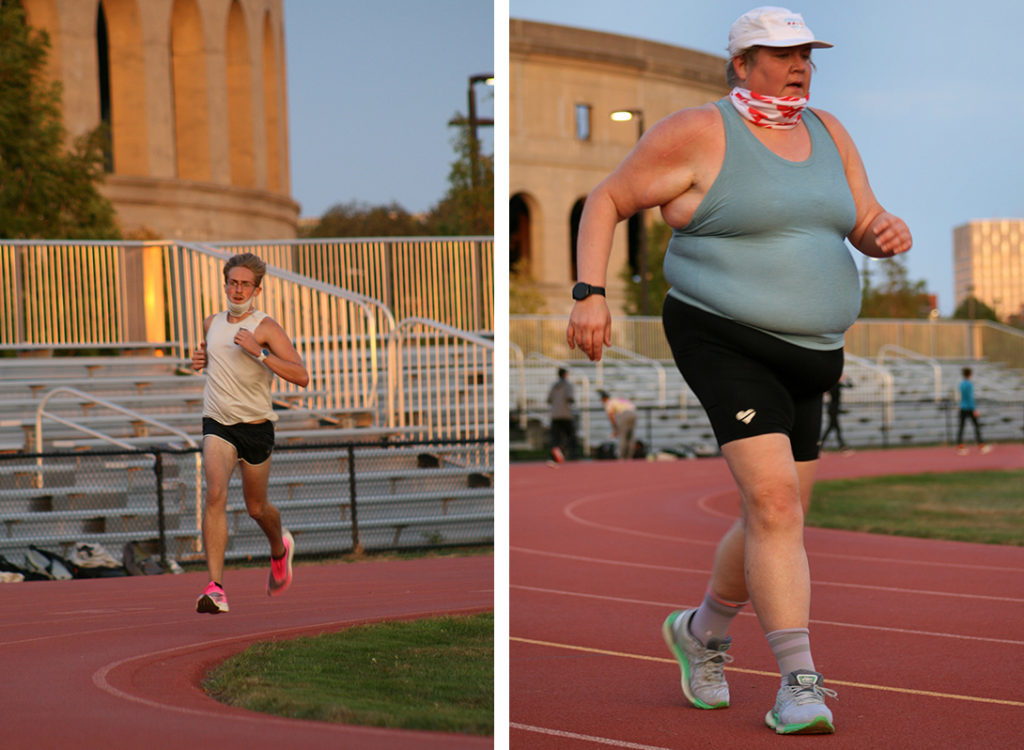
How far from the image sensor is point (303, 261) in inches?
845

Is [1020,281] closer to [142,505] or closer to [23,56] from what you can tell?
[23,56]

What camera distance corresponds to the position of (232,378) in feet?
21.3

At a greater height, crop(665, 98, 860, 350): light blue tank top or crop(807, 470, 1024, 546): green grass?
crop(665, 98, 860, 350): light blue tank top

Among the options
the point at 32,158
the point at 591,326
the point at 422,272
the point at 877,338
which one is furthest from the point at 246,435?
the point at 877,338

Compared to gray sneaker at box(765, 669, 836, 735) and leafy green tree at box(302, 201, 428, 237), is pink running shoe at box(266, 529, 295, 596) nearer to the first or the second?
gray sneaker at box(765, 669, 836, 735)

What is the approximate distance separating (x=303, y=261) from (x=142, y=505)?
1002cm

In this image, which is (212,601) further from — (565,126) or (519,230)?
(519,230)

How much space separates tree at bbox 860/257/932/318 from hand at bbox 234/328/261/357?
56.5m

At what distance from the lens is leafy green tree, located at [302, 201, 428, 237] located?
58.2 m

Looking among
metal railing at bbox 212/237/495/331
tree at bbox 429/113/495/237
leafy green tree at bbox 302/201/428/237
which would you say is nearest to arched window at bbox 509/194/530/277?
leafy green tree at bbox 302/201/428/237

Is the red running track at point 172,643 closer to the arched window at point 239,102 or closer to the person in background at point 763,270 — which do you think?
the person in background at point 763,270

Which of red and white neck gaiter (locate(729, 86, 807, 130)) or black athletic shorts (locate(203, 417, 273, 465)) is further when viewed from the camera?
black athletic shorts (locate(203, 417, 273, 465))

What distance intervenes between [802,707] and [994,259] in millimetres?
91032

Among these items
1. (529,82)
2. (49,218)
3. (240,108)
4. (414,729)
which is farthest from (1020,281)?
(414,729)
